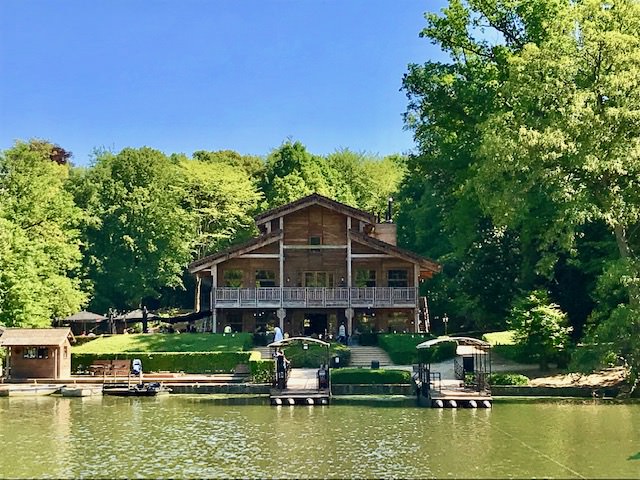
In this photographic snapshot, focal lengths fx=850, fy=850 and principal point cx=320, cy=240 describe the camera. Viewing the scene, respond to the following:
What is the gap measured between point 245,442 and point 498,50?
27601 mm

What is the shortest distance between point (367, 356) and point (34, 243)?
2260 cm

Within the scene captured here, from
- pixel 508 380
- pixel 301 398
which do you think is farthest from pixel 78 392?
pixel 508 380

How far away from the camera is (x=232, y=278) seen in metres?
56.3

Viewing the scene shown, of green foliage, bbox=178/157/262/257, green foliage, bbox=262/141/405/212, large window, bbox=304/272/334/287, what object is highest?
green foliage, bbox=262/141/405/212

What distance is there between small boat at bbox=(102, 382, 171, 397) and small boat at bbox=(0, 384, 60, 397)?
254 cm

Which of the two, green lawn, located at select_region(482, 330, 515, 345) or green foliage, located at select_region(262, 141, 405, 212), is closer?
green lawn, located at select_region(482, 330, 515, 345)

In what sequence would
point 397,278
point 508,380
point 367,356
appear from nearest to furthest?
1. point 508,380
2. point 367,356
3. point 397,278

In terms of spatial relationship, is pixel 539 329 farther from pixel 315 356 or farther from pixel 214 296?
pixel 214 296

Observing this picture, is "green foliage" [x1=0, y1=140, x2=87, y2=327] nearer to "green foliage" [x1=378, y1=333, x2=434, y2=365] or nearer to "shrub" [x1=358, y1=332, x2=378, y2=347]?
"shrub" [x1=358, y1=332, x2=378, y2=347]

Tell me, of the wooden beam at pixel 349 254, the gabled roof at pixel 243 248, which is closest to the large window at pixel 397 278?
the wooden beam at pixel 349 254

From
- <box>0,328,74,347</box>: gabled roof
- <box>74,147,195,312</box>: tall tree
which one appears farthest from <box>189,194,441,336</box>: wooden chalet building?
<box>74,147,195,312</box>: tall tree

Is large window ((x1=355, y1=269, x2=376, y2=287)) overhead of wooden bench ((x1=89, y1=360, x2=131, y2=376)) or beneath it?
overhead

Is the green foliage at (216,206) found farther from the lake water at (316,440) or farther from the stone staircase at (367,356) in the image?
the lake water at (316,440)

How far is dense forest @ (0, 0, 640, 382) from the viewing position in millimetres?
33469
